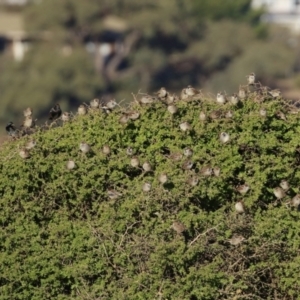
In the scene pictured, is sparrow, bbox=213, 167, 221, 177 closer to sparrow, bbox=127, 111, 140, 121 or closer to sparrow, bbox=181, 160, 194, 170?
sparrow, bbox=181, 160, 194, 170

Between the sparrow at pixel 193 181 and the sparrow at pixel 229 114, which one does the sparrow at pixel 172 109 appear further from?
the sparrow at pixel 193 181

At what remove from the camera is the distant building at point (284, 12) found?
7619 cm

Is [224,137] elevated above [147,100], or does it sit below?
below

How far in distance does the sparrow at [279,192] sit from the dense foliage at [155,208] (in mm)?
89

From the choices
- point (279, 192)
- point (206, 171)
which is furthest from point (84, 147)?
point (279, 192)

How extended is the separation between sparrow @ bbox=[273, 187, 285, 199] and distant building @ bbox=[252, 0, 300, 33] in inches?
2643

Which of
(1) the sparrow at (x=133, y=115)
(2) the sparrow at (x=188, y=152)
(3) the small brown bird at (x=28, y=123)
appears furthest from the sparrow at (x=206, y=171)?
(3) the small brown bird at (x=28, y=123)

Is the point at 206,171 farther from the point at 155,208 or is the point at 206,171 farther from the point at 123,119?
the point at 123,119

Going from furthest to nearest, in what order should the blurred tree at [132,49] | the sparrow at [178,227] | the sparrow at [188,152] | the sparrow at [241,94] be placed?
the blurred tree at [132,49] → the sparrow at [241,94] → the sparrow at [188,152] → the sparrow at [178,227]

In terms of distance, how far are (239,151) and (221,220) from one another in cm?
63

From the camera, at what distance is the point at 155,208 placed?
7.92 metres

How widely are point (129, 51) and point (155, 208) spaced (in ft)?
159

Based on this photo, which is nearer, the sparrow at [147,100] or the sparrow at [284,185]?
the sparrow at [284,185]

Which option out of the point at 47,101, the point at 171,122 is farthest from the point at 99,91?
the point at 171,122
